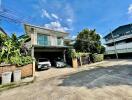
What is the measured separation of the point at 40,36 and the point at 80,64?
8.36 metres

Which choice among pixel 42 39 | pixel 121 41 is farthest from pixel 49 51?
pixel 121 41

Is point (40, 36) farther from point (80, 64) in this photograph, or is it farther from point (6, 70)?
point (6, 70)

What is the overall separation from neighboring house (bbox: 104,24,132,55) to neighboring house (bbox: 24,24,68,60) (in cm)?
1510

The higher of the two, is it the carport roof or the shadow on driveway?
the carport roof

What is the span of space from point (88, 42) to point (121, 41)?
43.0ft

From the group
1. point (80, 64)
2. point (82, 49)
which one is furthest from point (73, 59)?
point (82, 49)

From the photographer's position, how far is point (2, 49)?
13812 millimetres

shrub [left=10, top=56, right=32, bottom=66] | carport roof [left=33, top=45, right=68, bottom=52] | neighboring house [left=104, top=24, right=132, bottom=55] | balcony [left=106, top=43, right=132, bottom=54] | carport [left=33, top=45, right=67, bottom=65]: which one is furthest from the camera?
neighboring house [left=104, top=24, right=132, bottom=55]

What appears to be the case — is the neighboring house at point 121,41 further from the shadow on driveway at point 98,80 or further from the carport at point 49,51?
the shadow on driveway at point 98,80

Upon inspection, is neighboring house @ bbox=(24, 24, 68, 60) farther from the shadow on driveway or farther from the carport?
the shadow on driveway

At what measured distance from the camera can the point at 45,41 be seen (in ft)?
72.8

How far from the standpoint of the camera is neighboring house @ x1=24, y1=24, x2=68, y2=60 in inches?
791

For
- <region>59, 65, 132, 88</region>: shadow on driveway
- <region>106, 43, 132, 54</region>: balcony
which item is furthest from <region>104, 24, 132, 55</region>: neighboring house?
<region>59, 65, 132, 88</region>: shadow on driveway

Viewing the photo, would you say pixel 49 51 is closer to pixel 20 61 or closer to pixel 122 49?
pixel 20 61
